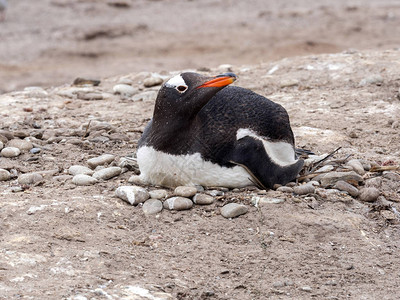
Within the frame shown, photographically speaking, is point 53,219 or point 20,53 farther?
point 20,53

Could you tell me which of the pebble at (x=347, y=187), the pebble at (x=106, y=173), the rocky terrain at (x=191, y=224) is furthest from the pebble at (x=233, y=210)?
the pebble at (x=106, y=173)

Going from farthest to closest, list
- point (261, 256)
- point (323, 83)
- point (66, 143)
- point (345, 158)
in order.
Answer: point (323, 83) → point (66, 143) → point (345, 158) → point (261, 256)

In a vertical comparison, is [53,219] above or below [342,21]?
above

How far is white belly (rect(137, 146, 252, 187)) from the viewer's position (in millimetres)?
4504

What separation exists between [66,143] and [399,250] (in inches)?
124

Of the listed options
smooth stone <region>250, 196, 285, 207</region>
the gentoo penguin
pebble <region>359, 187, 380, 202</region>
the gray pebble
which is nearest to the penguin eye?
the gentoo penguin

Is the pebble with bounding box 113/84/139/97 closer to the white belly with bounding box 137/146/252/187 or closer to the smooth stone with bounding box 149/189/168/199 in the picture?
the white belly with bounding box 137/146/252/187

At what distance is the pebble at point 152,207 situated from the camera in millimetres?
4371

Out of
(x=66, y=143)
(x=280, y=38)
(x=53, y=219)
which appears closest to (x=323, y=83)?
(x=66, y=143)

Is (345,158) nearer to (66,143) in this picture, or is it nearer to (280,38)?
(66,143)

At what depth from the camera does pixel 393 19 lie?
1675cm

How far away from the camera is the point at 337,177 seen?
4801 mm

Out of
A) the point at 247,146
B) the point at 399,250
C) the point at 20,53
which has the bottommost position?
the point at 20,53

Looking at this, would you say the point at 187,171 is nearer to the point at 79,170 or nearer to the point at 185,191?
the point at 185,191
